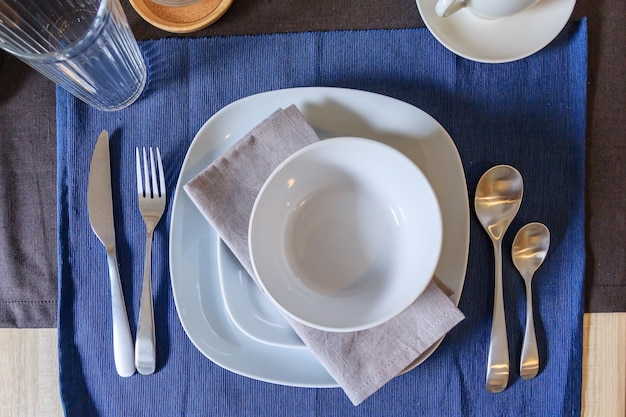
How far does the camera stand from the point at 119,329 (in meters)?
0.52

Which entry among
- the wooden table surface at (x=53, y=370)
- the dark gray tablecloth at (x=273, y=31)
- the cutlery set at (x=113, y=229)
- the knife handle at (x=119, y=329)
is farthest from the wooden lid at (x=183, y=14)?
the wooden table surface at (x=53, y=370)

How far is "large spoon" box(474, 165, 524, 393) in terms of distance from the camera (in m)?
0.52

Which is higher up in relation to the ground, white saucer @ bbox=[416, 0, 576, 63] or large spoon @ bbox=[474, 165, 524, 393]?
white saucer @ bbox=[416, 0, 576, 63]

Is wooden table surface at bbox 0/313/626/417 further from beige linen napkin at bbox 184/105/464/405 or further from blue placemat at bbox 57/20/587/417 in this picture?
beige linen napkin at bbox 184/105/464/405

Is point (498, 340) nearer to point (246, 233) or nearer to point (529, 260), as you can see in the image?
point (529, 260)

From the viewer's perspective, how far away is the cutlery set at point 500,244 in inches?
20.3

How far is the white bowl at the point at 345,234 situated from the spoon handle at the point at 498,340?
0.10 metres

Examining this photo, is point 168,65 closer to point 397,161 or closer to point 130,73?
point 130,73

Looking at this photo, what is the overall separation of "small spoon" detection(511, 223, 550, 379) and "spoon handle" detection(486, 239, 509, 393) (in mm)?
17

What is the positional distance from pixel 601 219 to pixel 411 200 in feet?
0.71

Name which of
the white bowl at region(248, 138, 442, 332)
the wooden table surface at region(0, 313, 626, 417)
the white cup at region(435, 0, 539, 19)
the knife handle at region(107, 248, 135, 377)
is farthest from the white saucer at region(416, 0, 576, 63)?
the knife handle at region(107, 248, 135, 377)

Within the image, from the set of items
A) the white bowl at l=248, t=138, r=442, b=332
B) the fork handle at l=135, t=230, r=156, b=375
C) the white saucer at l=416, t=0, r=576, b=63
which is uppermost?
the white saucer at l=416, t=0, r=576, b=63

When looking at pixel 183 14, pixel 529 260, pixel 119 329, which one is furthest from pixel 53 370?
pixel 529 260

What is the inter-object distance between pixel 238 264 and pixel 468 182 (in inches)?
9.3
